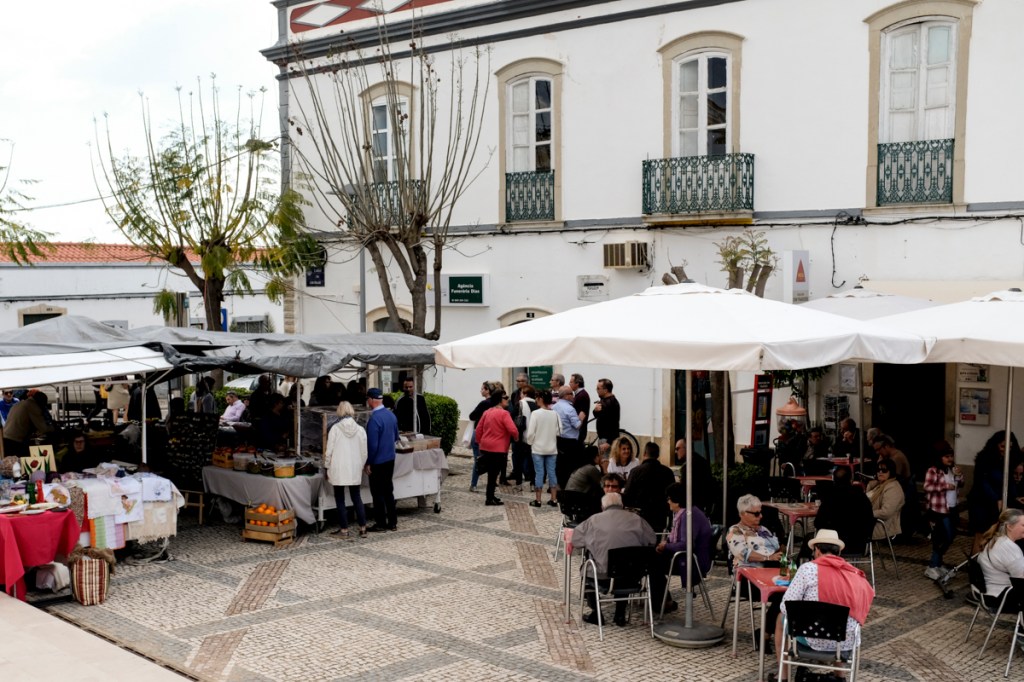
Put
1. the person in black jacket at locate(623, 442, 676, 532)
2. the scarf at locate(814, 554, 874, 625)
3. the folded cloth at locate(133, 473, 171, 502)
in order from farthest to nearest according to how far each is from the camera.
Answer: the folded cloth at locate(133, 473, 171, 502), the person in black jacket at locate(623, 442, 676, 532), the scarf at locate(814, 554, 874, 625)

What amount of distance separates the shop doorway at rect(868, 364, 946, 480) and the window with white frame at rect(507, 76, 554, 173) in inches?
272

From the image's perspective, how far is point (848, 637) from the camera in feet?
23.9

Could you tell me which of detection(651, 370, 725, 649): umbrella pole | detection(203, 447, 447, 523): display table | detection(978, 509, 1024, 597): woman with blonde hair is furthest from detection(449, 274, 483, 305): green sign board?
detection(978, 509, 1024, 597): woman with blonde hair

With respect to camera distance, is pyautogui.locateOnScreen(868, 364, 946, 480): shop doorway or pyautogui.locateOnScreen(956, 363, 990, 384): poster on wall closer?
pyautogui.locateOnScreen(956, 363, 990, 384): poster on wall

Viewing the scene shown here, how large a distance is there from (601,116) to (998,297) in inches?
374

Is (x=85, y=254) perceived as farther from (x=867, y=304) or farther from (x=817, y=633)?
(x=817, y=633)

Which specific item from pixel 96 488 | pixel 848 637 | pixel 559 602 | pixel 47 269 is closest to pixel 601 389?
pixel 559 602

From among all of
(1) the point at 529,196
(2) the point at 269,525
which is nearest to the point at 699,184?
(1) the point at 529,196

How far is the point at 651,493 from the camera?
34.9 ft

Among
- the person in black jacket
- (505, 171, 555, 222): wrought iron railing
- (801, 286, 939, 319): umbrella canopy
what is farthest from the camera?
(505, 171, 555, 222): wrought iron railing

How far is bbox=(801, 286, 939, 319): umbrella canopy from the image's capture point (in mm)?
13523

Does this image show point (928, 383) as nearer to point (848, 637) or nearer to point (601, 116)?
point (601, 116)

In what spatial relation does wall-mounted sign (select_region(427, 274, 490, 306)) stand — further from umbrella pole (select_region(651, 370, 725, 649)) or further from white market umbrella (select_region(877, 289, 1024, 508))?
umbrella pole (select_region(651, 370, 725, 649))

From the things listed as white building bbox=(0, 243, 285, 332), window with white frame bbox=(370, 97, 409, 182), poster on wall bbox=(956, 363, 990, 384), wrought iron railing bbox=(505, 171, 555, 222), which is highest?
window with white frame bbox=(370, 97, 409, 182)
